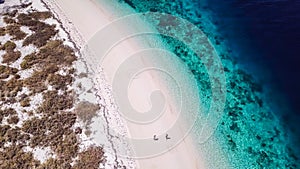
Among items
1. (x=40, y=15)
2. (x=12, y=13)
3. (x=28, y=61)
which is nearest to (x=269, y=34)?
(x=28, y=61)

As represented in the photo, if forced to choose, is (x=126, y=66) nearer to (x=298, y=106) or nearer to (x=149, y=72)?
(x=149, y=72)

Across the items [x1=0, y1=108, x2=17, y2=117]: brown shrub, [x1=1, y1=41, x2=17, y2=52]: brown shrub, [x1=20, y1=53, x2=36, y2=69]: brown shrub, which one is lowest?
[x1=0, y1=108, x2=17, y2=117]: brown shrub

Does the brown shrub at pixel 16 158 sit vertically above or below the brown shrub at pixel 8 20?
below

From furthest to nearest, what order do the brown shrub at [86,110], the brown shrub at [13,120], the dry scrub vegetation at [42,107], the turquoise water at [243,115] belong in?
1. the brown shrub at [86,110]
2. the brown shrub at [13,120]
3. the turquoise water at [243,115]
4. the dry scrub vegetation at [42,107]

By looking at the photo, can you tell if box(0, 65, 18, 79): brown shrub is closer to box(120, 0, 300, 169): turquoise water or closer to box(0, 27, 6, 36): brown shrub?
box(0, 27, 6, 36): brown shrub

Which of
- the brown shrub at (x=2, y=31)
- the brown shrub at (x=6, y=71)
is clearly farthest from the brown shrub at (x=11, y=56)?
the brown shrub at (x=2, y=31)

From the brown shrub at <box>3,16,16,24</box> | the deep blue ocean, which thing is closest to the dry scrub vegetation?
the brown shrub at <box>3,16,16,24</box>

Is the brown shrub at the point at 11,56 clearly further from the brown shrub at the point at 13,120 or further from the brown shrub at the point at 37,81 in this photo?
the brown shrub at the point at 13,120
